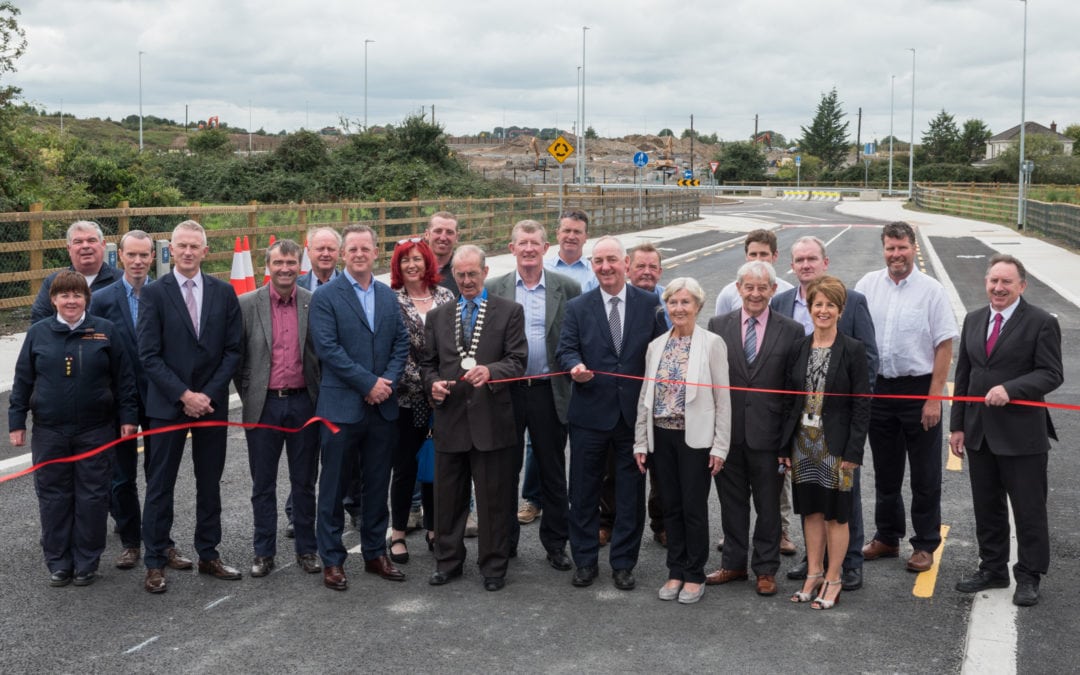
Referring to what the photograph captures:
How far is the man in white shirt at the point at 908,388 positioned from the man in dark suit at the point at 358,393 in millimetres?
2855

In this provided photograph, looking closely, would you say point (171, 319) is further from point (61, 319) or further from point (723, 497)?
point (723, 497)

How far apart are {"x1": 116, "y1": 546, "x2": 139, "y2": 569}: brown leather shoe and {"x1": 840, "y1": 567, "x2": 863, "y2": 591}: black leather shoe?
4041 mm

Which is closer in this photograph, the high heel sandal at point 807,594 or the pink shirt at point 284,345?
the high heel sandal at point 807,594

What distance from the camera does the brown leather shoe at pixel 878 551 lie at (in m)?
6.93

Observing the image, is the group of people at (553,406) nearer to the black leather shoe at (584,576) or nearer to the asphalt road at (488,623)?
the black leather shoe at (584,576)

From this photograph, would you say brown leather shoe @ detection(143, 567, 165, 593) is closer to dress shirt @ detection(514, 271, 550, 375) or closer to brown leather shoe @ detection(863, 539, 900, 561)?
dress shirt @ detection(514, 271, 550, 375)

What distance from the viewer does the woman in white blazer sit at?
20.3ft

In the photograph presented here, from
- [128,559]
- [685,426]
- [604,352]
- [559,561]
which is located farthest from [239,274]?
[685,426]

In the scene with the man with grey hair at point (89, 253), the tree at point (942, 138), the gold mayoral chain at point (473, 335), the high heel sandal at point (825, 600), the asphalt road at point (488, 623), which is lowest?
the asphalt road at point (488, 623)

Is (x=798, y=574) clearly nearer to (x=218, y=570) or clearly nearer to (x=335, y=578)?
(x=335, y=578)

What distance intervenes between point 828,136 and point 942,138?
22288 mm

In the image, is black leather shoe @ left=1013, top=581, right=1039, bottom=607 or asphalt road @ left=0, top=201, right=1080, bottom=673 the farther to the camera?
black leather shoe @ left=1013, top=581, right=1039, bottom=607

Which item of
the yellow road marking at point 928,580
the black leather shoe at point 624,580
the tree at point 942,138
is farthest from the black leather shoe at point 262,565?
the tree at point 942,138

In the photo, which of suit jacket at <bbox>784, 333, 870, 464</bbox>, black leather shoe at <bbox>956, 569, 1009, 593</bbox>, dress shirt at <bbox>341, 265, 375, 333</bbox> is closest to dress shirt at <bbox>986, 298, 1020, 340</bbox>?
suit jacket at <bbox>784, 333, 870, 464</bbox>
